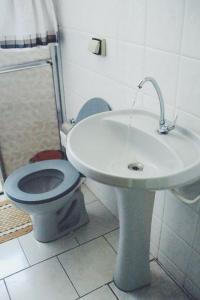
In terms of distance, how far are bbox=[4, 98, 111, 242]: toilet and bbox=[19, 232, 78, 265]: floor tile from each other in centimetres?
3

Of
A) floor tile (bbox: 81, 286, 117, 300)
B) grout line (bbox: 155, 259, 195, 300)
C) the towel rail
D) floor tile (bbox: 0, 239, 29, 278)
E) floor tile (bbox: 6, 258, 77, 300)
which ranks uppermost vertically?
the towel rail

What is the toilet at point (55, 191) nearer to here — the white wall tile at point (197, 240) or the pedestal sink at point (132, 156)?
the pedestal sink at point (132, 156)

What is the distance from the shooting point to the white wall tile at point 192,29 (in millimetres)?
861

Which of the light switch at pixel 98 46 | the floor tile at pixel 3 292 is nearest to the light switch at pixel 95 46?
the light switch at pixel 98 46

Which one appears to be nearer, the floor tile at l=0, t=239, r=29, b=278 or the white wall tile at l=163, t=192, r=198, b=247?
the white wall tile at l=163, t=192, r=198, b=247

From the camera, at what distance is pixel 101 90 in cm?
149

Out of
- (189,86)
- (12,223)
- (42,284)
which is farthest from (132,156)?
(12,223)

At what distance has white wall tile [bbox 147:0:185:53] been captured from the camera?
93 centimetres

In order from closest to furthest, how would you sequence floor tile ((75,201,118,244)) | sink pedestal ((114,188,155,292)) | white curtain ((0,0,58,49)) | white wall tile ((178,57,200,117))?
1. white wall tile ((178,57,200,117))
2. sink pedestal ((114,188,155,292))
3. white curtain ((0,0,58,49))
4. floor tile ((75,201,118,244))

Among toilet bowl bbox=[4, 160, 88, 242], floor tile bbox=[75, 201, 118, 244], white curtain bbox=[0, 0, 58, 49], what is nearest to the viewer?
toilet bowl bbox=[4, 160, 88, 242]

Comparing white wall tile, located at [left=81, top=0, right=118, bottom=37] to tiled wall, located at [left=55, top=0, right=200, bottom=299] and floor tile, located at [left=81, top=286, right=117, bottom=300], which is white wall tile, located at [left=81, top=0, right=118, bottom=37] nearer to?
tiled wall, located at [left=55, top=0, right=200, bottom=299]

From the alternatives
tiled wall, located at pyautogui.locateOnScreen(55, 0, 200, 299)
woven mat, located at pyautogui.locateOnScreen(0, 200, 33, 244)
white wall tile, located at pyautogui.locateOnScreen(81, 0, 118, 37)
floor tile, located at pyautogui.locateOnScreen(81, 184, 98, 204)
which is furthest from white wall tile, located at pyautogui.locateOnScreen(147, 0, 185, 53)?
woven mat, located at pyautogui.locateOnScreen(0, 200, 33, 244)

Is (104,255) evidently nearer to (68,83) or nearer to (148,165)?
(148,165)

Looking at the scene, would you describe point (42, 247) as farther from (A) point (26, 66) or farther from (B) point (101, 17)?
(B) point (101, 17)
